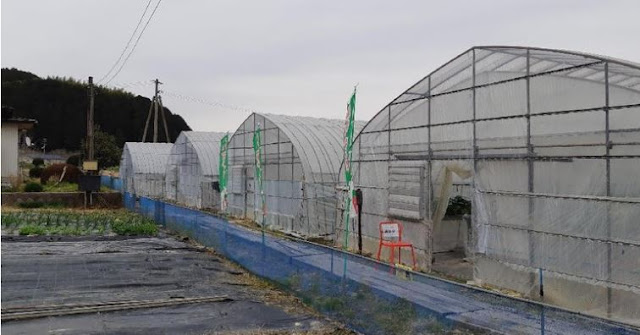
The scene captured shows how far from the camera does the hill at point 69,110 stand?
7600 centimetres

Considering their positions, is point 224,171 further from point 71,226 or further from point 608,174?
point 608,174

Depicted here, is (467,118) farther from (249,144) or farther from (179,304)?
(249,144)

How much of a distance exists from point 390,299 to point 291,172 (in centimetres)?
1224

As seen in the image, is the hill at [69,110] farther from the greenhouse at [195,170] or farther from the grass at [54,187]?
the greenhouse at [195,170]

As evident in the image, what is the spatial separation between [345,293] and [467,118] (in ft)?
17.3

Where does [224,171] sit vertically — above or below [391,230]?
above

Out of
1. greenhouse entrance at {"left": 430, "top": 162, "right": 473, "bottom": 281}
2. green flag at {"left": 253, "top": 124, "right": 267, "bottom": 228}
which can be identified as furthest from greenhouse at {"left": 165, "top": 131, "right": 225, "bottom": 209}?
greenhouse entrance at {"left": 430, "top": 162, "right": 473, "bottom": 281}

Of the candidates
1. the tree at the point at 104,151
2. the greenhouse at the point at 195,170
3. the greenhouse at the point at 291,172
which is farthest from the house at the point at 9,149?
the tree at the point at 104,151

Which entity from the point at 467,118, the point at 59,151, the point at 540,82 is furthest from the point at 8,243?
the point at 59,151

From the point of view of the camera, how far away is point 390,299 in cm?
636

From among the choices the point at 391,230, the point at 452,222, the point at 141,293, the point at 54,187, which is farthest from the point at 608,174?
the point at 54,187

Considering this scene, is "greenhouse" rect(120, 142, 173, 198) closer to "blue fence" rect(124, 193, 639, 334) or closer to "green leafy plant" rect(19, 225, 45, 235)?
"green leafy plant" rect(19, 225, 45, 235)

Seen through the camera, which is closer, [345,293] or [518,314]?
[518,314]

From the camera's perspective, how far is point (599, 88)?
8.90 m
